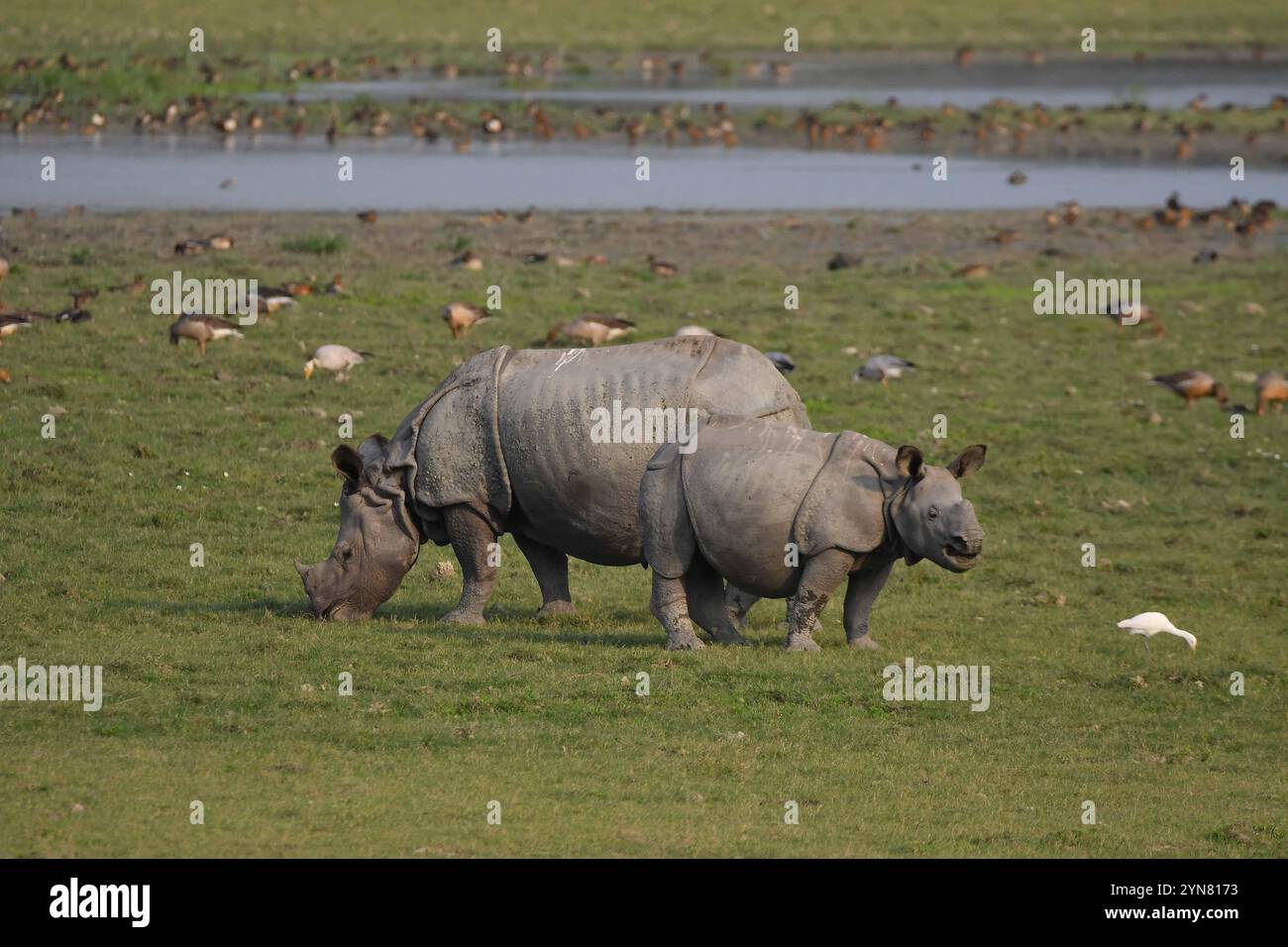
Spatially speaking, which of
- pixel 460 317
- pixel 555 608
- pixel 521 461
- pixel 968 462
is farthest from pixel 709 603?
pixel 460 317

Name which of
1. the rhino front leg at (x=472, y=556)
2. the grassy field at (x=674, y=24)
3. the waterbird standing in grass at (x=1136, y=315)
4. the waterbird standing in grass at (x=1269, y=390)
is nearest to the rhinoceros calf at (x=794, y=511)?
the rhino front leg at (x=472, y=556)

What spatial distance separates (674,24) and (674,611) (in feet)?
212

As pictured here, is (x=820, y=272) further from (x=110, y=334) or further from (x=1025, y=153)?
(x=1025, y=153)

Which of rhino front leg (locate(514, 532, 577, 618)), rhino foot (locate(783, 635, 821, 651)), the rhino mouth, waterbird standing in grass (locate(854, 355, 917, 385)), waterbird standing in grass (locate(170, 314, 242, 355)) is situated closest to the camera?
the rhino mouth

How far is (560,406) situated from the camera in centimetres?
1371

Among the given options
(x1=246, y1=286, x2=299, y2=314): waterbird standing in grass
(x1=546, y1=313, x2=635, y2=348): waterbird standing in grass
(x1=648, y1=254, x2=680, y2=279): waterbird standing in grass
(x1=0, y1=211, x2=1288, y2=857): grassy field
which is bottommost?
(x1=0, y1=211, x2=1288, y2=857): grassy field

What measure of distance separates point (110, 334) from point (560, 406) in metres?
10.6

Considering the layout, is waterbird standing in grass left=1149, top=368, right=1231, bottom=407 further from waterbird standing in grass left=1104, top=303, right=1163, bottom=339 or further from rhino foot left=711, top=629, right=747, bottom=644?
rhino foot left=711, top=629, right=747, bottom=644

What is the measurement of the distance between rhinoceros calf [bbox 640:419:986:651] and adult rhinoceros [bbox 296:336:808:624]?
56 centimetres

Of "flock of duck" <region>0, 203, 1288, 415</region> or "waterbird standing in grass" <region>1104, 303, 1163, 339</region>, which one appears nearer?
"flock of duck" <region>0, 203, 1288, 415</region>

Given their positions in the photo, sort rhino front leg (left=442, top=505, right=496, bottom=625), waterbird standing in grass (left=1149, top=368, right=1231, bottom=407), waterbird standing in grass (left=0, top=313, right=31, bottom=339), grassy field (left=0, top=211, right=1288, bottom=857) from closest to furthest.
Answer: grassy field (left=0, top=211, right=1288, bottom=857) → rhino front leg (left=442, top=505, right=496, bottom=625) → waterbird standing in grass (left=0, top=313, right=31, bottom=339) → waterbird standing in grass (left=1149, top=368, right=1231, bottom=407)

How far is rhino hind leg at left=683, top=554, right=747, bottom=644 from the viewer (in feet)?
44.2

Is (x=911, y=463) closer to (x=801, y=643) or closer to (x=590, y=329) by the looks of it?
(x=801, y=643)

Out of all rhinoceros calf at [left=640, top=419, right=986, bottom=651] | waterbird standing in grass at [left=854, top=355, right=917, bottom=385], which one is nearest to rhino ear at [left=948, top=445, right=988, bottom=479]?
rhinoceros calf at [left=640, top=419, right=986, bottom=651]
